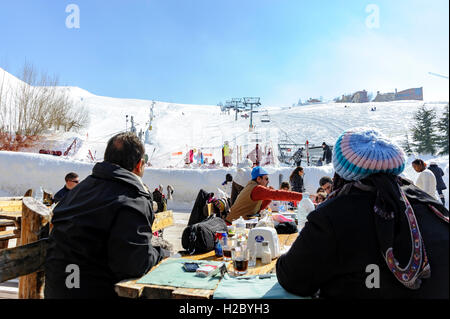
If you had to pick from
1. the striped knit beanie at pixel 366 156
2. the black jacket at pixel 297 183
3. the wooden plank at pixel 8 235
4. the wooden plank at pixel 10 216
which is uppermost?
the striped knit beanie at pixel 366 156

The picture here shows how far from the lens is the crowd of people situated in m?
1.35

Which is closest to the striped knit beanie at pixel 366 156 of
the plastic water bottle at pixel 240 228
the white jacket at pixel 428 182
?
the plastic water bottle at pixel 240 228

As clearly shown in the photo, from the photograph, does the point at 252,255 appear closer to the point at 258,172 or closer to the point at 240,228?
the point at 240,228

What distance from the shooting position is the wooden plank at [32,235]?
7.71 ft

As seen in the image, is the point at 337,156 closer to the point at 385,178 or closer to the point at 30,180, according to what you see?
the point at 385,178

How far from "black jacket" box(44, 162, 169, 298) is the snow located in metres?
6.75

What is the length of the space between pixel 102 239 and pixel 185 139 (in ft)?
132

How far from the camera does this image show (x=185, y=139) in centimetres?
→ 4178

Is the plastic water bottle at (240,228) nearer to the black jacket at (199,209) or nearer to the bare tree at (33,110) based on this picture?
the black jacket at (199,209)

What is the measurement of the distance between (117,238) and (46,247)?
0.82 meters

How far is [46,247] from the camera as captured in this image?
88.9 inches

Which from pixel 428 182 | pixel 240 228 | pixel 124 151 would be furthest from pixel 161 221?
pixel 428 182

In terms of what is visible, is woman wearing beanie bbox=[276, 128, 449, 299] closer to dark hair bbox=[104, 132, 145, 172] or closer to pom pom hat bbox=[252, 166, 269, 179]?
dark hair bbox=[104, 132, 145, 172]
